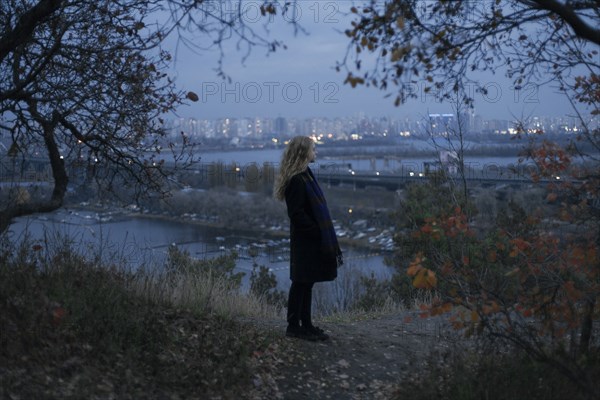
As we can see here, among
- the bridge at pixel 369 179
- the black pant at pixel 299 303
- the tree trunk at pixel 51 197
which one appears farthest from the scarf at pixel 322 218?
the bridge at pixel 369 179

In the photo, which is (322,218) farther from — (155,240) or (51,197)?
(155,240)

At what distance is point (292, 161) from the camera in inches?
276

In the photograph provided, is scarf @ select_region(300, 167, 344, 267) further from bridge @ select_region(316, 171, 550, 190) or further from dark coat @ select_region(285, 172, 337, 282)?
bridge @ select_region(316, 171, 550, 190)

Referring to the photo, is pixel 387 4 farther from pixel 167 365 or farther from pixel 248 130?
pixel 248 130

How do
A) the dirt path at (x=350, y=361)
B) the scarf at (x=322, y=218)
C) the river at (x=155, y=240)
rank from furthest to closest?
1. the river at (x=155, y=240)
2. the scarf at (x=322, y=218)
3. the dirt path at (x=350, y=361)

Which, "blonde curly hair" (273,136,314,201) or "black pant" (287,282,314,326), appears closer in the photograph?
"blonde curly hair" (273,136,314,201)

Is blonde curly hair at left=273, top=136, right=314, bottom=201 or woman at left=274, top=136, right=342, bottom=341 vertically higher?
blonde curly hair at left=273, top=136, right=314, bottom=201

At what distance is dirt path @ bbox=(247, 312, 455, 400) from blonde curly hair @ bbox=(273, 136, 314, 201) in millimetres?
1492

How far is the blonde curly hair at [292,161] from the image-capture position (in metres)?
6.98

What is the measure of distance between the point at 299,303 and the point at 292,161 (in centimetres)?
139

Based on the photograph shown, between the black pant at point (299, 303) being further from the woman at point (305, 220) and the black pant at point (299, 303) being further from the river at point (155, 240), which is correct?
the river at point (155, 240)

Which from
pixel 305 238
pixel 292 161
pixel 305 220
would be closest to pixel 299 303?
pixel 305 238

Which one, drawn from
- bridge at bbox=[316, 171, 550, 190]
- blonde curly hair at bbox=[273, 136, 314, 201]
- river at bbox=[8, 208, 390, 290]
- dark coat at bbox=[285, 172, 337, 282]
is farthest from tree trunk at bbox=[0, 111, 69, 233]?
bridge at bbox=[316, 171, 550, 190]

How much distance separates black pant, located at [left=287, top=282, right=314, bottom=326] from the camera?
713 cm
